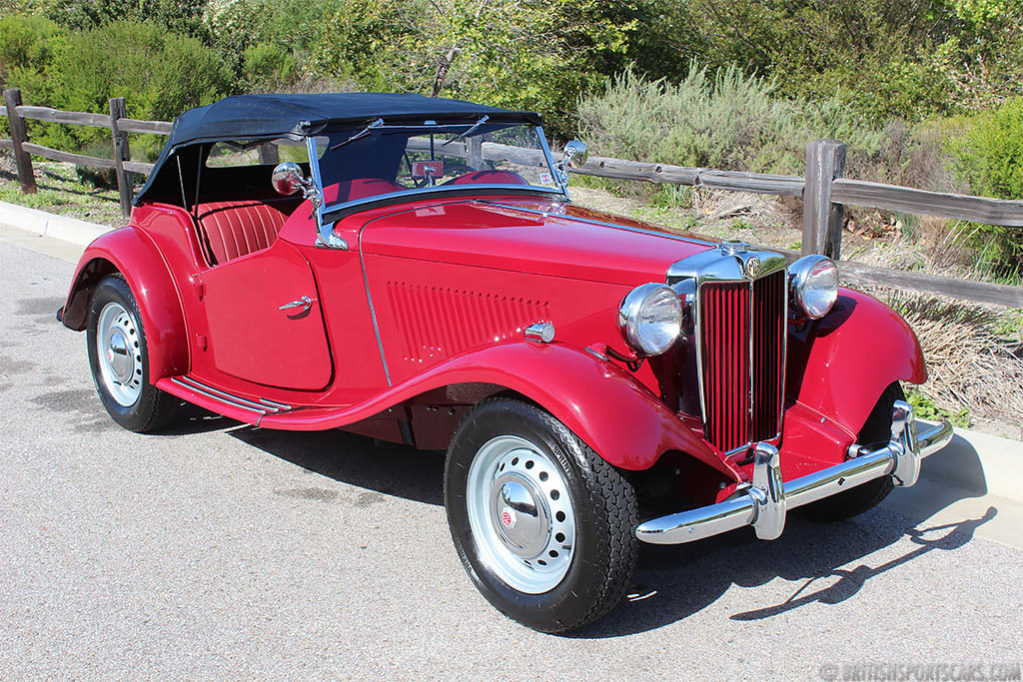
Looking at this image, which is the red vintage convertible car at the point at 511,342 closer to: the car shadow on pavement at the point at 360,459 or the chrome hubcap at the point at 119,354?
the chrome hubcap at the point at 119,354

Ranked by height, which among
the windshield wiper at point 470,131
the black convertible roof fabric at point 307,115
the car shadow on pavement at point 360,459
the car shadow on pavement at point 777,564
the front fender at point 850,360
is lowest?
the car shadow on pavement at point 777,564

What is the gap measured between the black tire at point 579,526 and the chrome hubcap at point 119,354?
2.47 metres

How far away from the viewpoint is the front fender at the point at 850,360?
3.54 meters

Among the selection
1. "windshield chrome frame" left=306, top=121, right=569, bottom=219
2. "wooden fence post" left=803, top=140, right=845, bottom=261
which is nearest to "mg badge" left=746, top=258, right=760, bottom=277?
"windshield chrome frame" left=306, top=121, right=569, bottom=219

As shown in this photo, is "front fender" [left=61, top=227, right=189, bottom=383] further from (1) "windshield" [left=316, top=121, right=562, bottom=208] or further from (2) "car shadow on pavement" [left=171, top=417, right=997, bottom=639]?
(1) "windshield" [left=316, top=121, right=562, bottom=208]

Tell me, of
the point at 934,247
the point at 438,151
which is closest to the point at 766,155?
the point at 934,247

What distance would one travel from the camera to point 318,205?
395 cm

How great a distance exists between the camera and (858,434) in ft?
11.8

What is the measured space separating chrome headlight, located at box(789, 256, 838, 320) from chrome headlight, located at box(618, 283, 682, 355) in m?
0.76

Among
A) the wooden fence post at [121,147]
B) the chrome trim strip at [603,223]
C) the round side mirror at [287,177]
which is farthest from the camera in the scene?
the wooden fence post at [121,147]

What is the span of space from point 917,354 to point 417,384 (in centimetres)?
193

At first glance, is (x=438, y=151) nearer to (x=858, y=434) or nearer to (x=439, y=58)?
(x=858, y=434)

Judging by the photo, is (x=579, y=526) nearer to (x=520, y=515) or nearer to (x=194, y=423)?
(x=520, y=515)

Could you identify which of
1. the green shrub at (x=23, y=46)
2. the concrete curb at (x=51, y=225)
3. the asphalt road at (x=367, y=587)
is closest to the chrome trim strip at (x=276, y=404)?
the asphalt road at (x=367, y=587)
